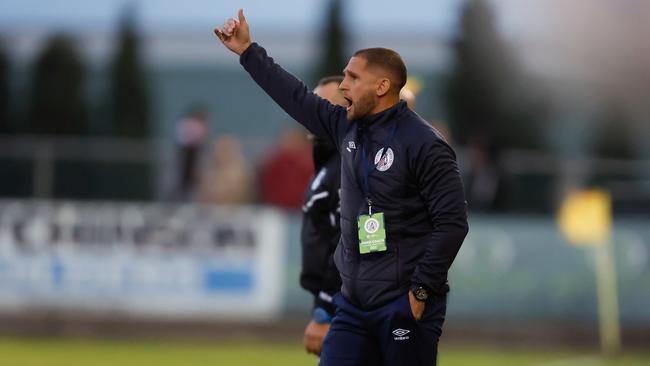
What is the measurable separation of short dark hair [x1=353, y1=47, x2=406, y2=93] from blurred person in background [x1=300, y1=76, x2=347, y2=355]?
1000mm

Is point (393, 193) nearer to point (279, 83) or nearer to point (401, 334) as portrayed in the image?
point (401, 334)

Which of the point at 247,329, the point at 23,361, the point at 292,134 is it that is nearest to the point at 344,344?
the point at 23,361

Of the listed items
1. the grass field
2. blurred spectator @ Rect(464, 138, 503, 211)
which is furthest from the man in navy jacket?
blurred spectator @ Rect(464, 138, 503, 211)

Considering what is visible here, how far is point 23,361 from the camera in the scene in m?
13.9

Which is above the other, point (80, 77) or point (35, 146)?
point (80, 77)

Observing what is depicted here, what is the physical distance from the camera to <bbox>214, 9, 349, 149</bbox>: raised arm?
25.0 ft

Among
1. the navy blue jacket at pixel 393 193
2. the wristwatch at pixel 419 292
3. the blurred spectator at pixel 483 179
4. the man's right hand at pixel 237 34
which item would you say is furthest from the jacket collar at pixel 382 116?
the blurred spectator at pixel 483 179

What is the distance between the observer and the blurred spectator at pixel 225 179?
18.2 metres

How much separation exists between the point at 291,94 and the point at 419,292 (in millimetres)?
1300

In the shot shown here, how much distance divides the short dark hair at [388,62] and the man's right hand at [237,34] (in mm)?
614

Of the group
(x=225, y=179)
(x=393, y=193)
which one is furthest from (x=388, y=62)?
(x=225, y=179)

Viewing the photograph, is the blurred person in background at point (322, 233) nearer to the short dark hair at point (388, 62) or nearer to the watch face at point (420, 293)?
the short dark hair at point (388, 62)

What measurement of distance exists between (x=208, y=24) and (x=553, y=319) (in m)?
11.3

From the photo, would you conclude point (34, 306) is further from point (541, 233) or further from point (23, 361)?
point (541, 233)
